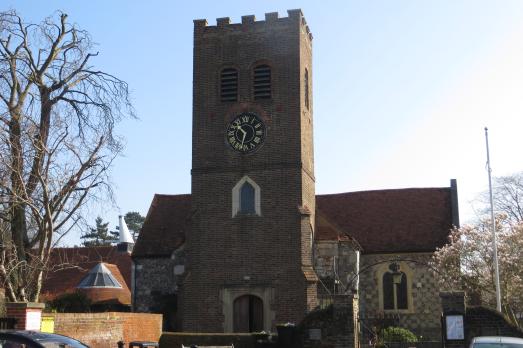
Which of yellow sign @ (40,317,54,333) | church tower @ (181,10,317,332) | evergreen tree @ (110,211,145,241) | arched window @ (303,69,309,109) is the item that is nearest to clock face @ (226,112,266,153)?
church tower @ (181,10,317,332)

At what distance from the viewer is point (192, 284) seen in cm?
2784

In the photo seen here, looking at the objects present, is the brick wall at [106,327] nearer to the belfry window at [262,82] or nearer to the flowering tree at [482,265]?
the belfry window at [262,82]

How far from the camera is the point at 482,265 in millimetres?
31188

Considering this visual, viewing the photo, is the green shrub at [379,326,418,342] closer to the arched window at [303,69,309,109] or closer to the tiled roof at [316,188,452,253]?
the tiled roof at [316,188,452,253]

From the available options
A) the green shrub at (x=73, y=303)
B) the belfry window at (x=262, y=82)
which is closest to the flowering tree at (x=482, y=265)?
the belfry window at (x=262, y=82)

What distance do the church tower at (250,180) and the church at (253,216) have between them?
4cm

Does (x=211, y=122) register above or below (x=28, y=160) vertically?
above

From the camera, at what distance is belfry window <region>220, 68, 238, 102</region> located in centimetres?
2954

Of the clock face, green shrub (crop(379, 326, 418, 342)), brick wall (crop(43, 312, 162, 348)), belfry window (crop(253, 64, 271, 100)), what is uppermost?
belfry window (crop(253, 64, 271, 100))

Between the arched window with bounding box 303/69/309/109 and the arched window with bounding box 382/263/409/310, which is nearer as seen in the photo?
the arched window with bounding box 303/69/309/109

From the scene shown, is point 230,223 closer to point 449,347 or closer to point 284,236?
point 284,236

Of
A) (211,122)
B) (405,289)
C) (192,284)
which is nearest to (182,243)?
(192,284)

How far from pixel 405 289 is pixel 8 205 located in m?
21.9

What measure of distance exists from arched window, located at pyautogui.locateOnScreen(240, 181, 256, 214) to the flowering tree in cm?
907
